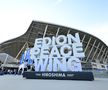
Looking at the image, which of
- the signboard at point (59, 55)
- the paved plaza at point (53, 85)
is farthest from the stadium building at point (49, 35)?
the paved plaza at point (53, 85)

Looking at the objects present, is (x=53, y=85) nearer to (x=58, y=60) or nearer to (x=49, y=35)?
(x=58, y=60)

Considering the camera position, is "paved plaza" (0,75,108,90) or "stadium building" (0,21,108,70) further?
"stadium building" (0,21,108,70)

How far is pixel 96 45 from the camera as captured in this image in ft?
164

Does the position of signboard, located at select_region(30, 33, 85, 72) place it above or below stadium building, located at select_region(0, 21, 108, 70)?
below

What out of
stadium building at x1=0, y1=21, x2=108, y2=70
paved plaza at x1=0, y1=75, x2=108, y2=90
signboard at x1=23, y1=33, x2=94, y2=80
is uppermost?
stadium building at x1=0, y1=21, x2=108, y2=70

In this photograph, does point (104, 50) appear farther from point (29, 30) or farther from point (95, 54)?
point (29, 30)

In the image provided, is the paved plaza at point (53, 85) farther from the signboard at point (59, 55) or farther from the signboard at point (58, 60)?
the signboard at point (59, 55)

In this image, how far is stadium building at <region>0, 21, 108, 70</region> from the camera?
4289 centimetres

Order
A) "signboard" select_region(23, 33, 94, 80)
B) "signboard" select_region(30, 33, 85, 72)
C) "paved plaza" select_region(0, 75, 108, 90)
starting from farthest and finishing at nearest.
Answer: "signboard" select_region(30, 33, 85, 72)
"signboard" select_region(23, 33, 94, 80)
"paved plaza" select_region(0, 75, 108, 90)

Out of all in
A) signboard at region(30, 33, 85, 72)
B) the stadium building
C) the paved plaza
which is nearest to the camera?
the paved plaza

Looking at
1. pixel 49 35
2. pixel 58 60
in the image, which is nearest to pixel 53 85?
pixel 58 60

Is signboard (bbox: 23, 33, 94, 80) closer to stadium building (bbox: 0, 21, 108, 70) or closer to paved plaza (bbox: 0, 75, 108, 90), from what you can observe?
paved plaza (bbox: 0, 75, 108, 90)

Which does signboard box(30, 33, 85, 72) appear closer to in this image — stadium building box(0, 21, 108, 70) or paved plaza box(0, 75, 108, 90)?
paved plaza box(0, 75, 108, 90)

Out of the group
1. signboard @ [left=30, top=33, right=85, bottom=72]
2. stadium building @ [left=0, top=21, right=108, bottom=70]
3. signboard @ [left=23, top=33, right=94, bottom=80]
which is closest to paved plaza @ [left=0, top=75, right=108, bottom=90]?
signboard @ [left=23, top=33, right=94, bottom=80]
